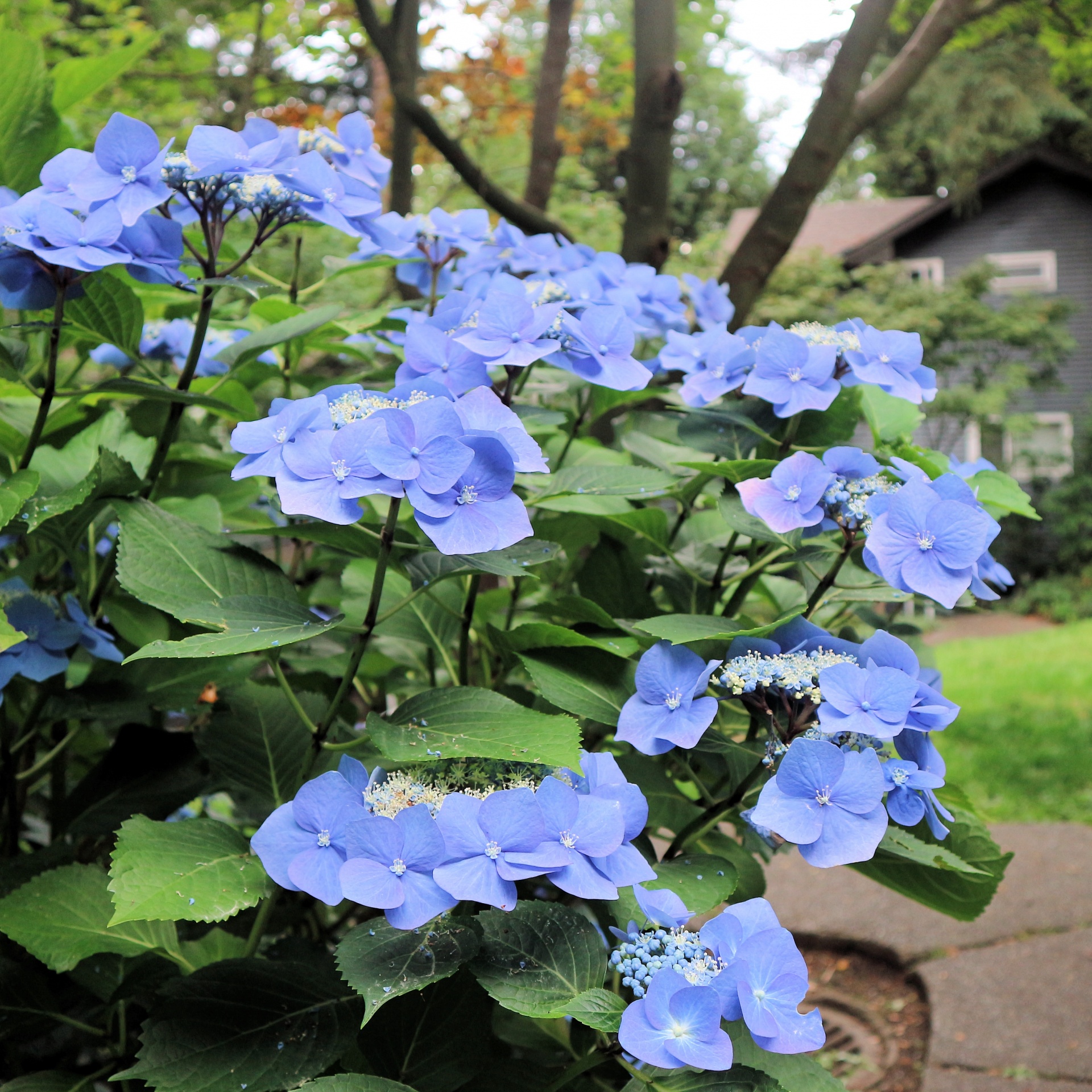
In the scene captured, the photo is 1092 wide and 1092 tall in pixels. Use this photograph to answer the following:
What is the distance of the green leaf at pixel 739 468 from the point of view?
35.7 inches

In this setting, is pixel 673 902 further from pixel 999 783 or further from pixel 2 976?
pixel 999 783

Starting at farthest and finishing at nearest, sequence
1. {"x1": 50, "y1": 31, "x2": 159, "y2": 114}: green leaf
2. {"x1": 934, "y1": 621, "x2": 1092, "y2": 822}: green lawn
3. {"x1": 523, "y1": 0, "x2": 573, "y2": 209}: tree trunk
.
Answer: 1. {"x1": 934, "y1": 621, "x2": 1092, "y2": 822}: green lawn
2. {"x1": 523, "y1": 0, "x2": 573, "y2": 209}: tree trunk
3. {"x1": 50, "y1": 31, "x2": 159, "y2": 114}: green leaf

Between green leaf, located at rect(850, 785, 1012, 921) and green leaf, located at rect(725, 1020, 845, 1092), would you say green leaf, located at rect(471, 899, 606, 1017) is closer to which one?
green leaf, located at rect(725, 1020, 845, 1092)

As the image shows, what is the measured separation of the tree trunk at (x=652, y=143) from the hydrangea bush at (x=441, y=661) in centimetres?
150

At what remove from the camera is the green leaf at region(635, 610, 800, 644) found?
0.78 metres

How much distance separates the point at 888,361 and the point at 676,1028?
0.67m

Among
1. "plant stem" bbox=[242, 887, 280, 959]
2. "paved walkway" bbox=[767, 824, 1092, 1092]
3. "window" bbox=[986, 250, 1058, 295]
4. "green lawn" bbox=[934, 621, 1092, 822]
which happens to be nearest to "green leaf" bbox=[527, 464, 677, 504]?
"plant stem" bbox=[242, 887, 280, 959]

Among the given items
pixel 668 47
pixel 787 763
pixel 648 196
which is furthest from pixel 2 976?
pixel 668 47

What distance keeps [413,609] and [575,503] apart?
23 cm

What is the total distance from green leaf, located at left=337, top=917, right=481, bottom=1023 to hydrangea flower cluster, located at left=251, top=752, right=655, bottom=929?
4 cm

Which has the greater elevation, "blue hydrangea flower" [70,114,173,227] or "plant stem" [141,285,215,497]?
"blue hydrangea flower" [70,114,173,227]

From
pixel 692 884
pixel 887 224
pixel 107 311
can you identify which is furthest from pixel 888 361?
pixel 887 224

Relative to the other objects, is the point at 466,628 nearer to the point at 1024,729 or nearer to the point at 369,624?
the point at 369,624

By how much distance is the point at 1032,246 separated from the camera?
16.4m
